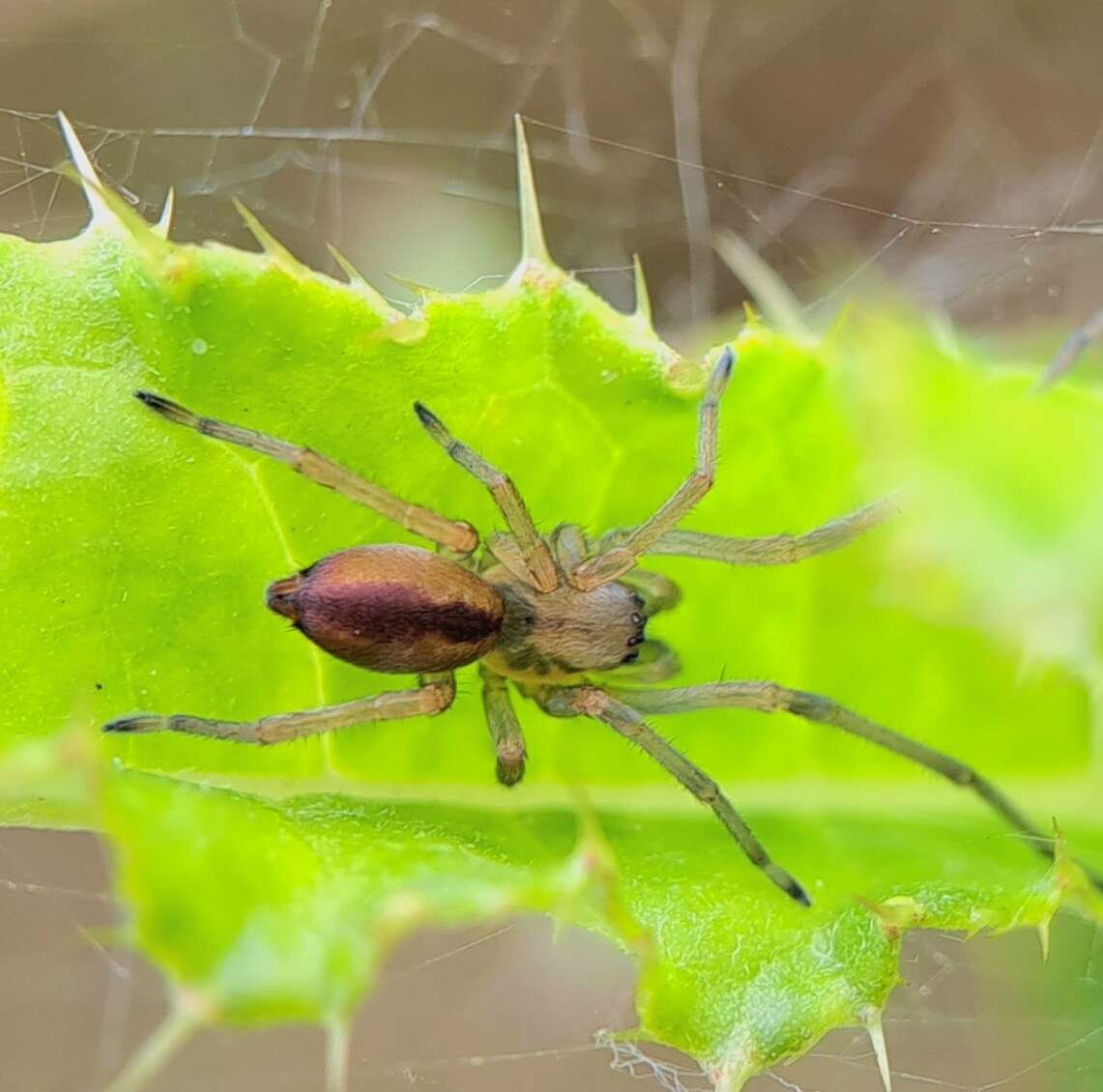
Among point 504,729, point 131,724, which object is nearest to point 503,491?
point 504,729

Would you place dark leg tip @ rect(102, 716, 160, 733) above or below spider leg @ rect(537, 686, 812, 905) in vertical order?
above

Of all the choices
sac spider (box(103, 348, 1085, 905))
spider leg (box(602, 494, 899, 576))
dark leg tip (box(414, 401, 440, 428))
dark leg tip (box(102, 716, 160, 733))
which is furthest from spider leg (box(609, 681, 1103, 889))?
dark leg tip (box(102, 716, 160, 733))

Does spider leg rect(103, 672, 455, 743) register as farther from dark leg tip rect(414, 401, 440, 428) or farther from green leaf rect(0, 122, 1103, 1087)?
dark leg tip rect(414, 401, 440, 428)

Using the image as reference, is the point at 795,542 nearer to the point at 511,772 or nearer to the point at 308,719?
the point at 511,772

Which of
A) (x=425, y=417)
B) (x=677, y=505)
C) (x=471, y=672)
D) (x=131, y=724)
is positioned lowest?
(x=471, y=672)

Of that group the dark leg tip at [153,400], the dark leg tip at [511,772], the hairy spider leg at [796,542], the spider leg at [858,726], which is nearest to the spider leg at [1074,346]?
the hairy spider leg at [796,542]

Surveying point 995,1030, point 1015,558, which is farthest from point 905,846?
point 995,1030
